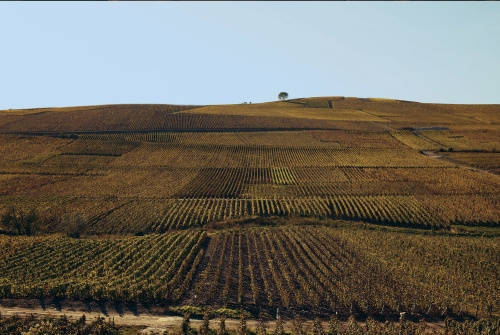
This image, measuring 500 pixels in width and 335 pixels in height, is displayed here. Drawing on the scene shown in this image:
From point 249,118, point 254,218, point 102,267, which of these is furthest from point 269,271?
point 249,118

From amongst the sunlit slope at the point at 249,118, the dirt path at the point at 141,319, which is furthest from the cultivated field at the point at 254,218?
the sunlit slope at the point at 249,118

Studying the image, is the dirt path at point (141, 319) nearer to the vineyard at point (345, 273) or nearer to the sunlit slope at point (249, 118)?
the vineyard at point (345, 273)

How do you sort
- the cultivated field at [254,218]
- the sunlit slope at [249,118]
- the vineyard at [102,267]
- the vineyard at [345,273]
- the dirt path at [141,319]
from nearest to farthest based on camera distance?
the dirt path at [141,319], the vineyard at [345,273], the vineyard at [102,267], the cultivated field at [254,218], the sunlit slope at [249,118]

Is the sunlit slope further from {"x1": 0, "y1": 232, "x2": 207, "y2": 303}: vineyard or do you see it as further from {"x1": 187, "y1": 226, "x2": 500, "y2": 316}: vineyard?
{"x1": 187, "y1": 226, "x2": 500, "y2": 316}: vineyard

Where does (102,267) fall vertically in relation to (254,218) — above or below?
below

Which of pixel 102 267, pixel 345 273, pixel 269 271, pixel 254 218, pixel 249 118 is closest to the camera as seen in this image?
pixel 345 273

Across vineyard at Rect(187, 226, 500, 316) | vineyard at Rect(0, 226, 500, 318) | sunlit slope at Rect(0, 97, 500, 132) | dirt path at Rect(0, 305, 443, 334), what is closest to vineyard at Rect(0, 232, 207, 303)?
vineyard at Rect(0, 226, 500, 318)

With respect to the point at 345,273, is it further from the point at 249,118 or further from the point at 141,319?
the point at 249,118

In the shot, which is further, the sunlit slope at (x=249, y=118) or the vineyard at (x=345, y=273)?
the sunlit slope at (x=249, y=118)

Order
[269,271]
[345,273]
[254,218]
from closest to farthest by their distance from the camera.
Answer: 1. [345,273]
2. [269,271]
3. [254,218]
